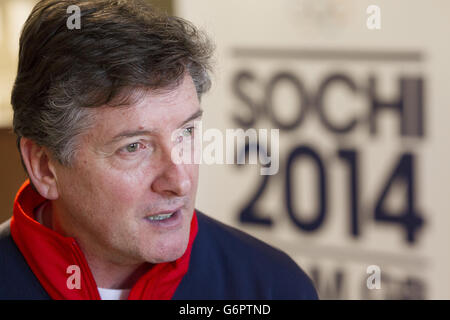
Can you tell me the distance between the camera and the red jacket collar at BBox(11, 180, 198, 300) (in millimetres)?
1141

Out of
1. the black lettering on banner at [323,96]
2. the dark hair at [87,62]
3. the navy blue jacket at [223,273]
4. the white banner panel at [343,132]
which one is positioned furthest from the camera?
the black lettering on banner at [323,96]

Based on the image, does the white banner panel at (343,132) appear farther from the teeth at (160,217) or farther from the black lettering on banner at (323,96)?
the teeth at (160,217)

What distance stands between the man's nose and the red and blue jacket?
6.1 inches

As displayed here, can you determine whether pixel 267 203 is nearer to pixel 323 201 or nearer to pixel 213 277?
pixel 323 201

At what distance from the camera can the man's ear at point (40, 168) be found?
3.86 feet

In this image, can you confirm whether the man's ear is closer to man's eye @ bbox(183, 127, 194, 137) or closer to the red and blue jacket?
the red and blue jacket

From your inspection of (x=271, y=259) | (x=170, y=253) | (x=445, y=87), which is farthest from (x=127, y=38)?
(x=445, y=87)

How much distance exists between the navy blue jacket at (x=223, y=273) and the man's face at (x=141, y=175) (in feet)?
0.39

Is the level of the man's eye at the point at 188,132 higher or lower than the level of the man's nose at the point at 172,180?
higher

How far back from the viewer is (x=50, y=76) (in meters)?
1.10

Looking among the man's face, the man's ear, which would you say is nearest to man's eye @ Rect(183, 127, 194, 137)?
→ the man's face

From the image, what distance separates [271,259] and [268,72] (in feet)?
3.88

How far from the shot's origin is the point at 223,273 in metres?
1.22

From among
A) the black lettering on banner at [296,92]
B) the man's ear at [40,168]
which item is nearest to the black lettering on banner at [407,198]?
the black lettering on banner at [296,92]
